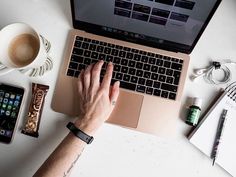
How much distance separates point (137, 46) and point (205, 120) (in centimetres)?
27

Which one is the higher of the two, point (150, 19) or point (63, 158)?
point (150, 19)

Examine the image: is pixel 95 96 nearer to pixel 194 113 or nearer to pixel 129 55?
pixel 129 55

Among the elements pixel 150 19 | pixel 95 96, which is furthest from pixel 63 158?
pixel 150 19

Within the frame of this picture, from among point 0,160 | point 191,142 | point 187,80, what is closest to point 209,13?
point 187,80

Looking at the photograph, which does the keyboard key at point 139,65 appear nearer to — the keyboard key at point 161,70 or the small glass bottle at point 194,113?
the keyboard key at point 161,70

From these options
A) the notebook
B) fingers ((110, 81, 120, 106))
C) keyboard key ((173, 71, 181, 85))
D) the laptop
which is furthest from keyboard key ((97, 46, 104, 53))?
the notebook

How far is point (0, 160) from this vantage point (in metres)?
0.86

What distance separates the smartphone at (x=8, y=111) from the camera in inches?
33.5

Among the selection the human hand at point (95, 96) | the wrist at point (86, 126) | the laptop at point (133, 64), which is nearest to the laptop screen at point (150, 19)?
the laptop at point (133, 64)

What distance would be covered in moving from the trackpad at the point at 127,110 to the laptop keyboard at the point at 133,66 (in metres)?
0.02

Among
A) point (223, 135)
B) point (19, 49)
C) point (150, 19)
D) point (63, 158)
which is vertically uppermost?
point (150, 19)

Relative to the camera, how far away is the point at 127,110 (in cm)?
86

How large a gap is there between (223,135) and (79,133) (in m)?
0.38

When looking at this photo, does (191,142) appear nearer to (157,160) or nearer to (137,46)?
(157,160)
